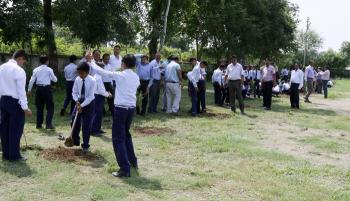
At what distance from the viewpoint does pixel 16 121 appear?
8.28 m

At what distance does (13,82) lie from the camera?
811cm

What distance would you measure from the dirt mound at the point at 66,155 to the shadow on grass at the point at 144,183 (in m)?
1.52

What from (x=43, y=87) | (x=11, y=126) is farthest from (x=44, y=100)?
(x=11, y=126)

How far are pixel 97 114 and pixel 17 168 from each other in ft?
11.4

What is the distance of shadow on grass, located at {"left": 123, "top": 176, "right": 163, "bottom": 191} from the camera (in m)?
7.21

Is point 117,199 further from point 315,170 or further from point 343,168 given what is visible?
point 343,168

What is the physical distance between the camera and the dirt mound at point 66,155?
28.6ft

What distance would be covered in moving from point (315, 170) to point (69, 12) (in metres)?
15.0

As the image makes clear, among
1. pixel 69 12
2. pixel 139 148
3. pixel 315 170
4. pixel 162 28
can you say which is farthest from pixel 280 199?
pixel 162 28

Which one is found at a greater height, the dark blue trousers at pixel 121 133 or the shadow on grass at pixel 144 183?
the dark blue trousers at pixel 121 133

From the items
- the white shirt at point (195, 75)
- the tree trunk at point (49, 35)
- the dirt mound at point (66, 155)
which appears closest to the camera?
the dirt mound at point (66, 155)

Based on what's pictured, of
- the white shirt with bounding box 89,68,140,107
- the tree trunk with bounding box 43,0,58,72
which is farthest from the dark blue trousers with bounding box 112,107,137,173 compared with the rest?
the tree trunk with bounding box 43,0,58,72

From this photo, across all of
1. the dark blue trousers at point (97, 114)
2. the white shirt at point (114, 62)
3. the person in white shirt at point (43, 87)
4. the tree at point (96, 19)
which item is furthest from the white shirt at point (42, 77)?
the tree at point (96, 19)

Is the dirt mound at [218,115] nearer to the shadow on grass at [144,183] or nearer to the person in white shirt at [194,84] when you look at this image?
the person in white shirt at [194,84]
